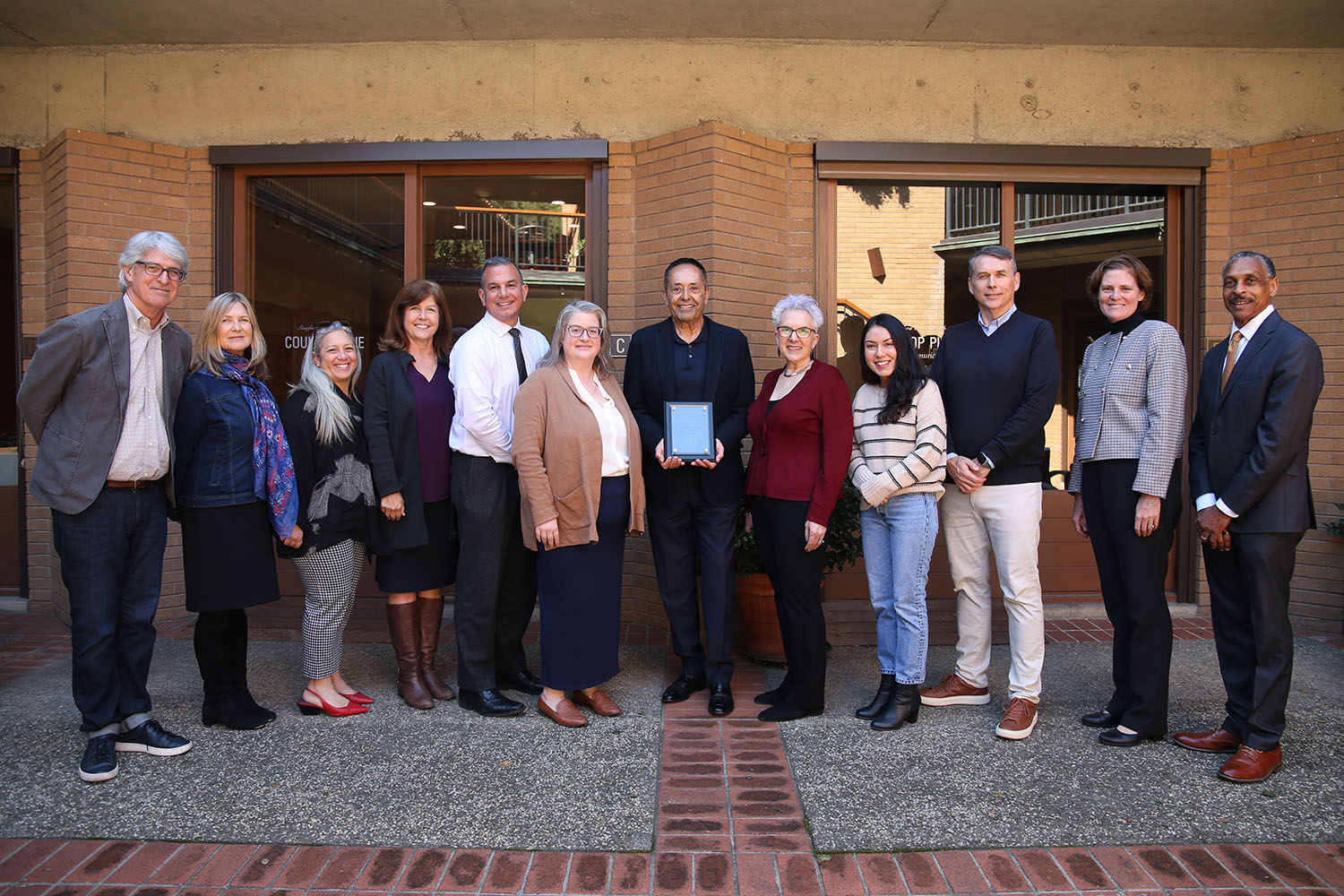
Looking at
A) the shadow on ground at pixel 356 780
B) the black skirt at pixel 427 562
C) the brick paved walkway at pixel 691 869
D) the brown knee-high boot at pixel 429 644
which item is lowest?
the brick paved walkway at pixel 691 869

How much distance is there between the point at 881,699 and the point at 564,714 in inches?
55.6

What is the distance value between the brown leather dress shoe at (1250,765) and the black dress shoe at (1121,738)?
0.32 meters

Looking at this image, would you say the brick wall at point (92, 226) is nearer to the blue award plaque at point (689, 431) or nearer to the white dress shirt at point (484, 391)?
the white dress shirt at point (484, 391)

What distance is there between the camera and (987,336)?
12.8ft

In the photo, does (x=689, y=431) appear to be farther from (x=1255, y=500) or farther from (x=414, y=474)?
(x=1255, y=500)

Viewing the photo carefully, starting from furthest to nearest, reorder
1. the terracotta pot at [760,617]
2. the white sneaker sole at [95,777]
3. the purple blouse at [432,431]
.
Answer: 1. the terracotta pot at [760,617]
2. the purple blouse at [432,431]
3. the white sneaker sole at [95,777]

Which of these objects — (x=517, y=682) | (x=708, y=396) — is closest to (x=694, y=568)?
(x=708, y=396)

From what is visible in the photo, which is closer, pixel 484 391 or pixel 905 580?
pixel 905 580

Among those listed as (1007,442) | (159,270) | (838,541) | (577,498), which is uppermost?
(159,270)

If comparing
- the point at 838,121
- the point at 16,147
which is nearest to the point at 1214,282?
the point at 838,121

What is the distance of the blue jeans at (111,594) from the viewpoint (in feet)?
11.3

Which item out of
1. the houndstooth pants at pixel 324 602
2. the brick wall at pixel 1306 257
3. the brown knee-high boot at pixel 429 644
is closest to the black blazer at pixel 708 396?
the brown knee-high boot at pixel 429 644

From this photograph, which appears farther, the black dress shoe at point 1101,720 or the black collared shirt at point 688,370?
the black collared shirt at point 688,370

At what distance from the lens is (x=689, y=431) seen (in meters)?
3.91
